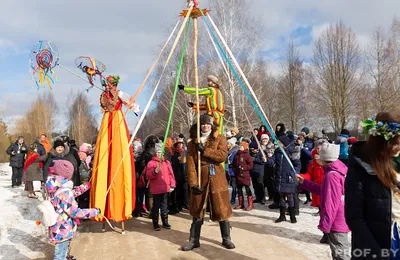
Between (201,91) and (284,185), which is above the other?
(201,91)

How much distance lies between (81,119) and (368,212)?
48.5 meters

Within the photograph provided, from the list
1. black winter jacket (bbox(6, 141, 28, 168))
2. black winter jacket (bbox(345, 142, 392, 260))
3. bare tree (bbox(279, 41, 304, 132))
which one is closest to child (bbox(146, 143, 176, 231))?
black winter jacket (bbox(345, 142, 392, 260))

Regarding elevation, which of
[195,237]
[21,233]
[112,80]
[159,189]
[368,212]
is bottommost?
[21,233]

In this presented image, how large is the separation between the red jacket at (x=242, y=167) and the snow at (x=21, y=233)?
4.06 m

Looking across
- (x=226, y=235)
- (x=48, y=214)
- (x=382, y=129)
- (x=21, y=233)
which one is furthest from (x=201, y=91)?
(x=21, y=233)

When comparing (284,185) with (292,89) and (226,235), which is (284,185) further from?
(292,89)

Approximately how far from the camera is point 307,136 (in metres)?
10.8

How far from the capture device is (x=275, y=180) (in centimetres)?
627

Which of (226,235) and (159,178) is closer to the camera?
(226,235)

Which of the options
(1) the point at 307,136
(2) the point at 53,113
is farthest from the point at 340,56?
(2) the point at 53,113

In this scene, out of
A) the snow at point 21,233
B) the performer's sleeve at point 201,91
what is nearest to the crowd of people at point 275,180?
the performer's sleeve at point 201,91

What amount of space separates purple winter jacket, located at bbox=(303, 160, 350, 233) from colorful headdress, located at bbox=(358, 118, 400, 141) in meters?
1.23

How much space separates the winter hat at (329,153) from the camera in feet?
11.4

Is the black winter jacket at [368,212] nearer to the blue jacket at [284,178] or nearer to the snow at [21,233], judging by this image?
the blue jacket at [284,178]
